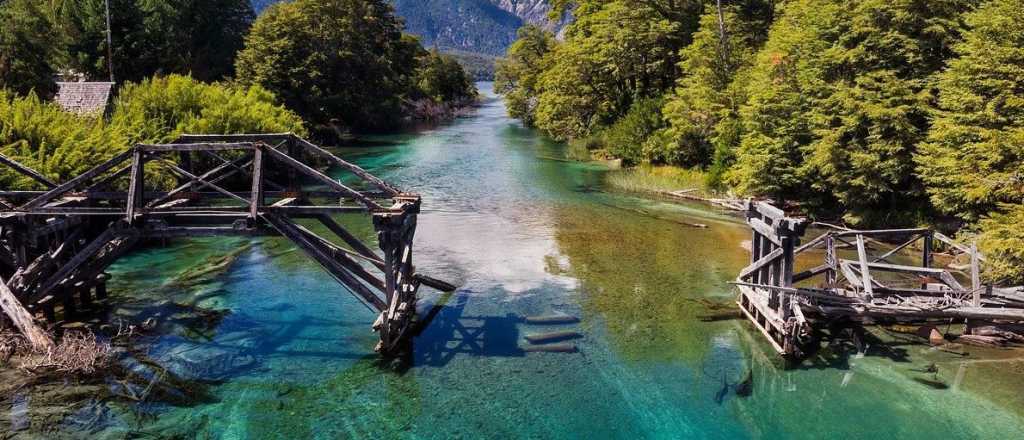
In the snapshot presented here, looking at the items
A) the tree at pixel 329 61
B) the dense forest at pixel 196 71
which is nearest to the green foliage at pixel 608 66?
the dense forest at pixel 196 71

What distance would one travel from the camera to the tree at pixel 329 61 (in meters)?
65.0

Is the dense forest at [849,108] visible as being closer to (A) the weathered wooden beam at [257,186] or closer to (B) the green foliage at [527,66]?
(A) the weathered wooden beam at [257,186]

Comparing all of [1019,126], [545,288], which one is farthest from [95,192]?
[1019,126]

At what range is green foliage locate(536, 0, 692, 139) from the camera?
171ft

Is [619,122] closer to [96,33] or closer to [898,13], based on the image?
[898,13]

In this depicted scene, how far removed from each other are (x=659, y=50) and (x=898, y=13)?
2386 cm

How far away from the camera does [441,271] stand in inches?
970

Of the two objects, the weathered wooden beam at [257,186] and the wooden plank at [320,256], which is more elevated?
the weathered wooden beam at [257,186]

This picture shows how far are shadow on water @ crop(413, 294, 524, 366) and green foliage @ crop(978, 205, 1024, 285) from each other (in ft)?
47.5

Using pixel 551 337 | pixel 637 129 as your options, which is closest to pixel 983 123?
pixel 551 337

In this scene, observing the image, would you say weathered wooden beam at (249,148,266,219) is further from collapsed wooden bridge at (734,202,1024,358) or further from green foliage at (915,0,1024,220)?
green foliage at (915,0,1024,220)

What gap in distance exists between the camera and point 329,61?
239 ft

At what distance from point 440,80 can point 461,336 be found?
377 feet

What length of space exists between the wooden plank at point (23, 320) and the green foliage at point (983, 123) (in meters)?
27.1
